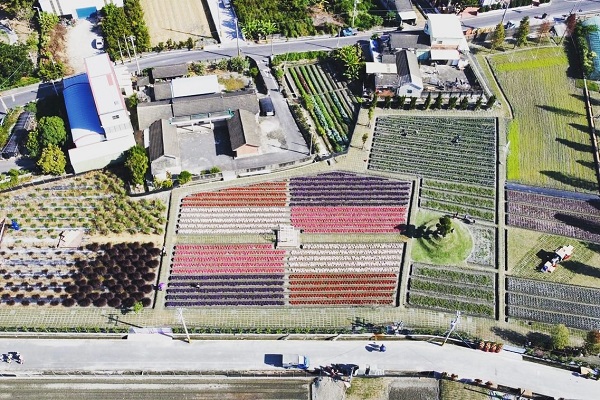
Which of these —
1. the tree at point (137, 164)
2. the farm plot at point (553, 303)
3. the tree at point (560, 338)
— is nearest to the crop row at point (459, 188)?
the farm plot at point (553, 303)

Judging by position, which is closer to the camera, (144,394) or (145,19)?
(144,394)

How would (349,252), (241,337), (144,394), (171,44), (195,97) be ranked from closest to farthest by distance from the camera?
(144,394) < (241,337) < (349,252) < (195,97) < (171,44)

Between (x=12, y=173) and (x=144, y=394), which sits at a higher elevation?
(x=12, y=173)

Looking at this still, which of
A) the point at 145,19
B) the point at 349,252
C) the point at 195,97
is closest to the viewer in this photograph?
the point at 349,252

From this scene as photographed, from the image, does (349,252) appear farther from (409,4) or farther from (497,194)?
(409,4)

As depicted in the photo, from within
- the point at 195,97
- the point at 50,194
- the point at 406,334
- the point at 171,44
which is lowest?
the point at 406,334

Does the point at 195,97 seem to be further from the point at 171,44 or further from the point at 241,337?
the point at 241,337

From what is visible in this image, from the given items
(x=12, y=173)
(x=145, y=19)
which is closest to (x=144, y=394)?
(x=12, y=173)

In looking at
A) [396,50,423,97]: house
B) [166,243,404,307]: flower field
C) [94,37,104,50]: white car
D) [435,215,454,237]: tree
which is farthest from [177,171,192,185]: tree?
[94,37,104,50]: white car
